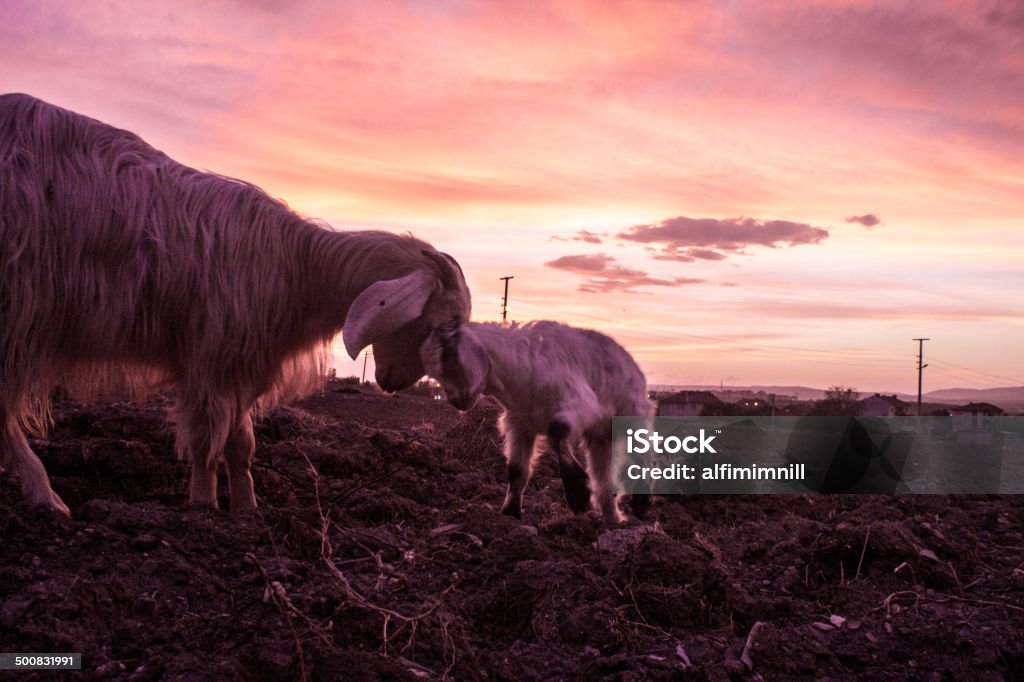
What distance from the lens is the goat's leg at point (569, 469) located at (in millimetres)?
5637

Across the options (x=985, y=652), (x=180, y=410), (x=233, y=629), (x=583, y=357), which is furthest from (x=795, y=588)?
Answer: (x=180, y=410)

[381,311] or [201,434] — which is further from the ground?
[381,311]

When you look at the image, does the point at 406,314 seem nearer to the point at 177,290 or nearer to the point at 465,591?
the point at 177,290

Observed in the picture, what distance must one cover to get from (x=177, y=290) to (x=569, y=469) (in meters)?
2.75

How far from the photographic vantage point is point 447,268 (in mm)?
5586

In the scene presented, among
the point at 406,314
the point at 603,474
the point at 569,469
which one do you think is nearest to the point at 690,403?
the point at 603,474

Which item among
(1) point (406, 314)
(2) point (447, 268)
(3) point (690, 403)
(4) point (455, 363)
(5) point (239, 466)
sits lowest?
(3) point (690, 403)

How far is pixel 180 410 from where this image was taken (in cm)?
562

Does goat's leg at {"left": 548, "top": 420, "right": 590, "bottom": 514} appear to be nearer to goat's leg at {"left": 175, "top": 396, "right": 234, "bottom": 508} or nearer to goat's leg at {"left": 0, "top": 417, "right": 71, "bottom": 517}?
goat's leg at {"left": 175, "top": 396, "right": 234, "bottom": 508}

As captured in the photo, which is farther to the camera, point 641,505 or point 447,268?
point 641,505

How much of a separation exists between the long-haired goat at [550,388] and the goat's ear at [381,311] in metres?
0.24

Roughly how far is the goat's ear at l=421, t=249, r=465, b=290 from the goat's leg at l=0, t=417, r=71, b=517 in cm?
262

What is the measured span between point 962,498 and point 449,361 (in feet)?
16.4

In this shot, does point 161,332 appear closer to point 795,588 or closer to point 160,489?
point 160,489
